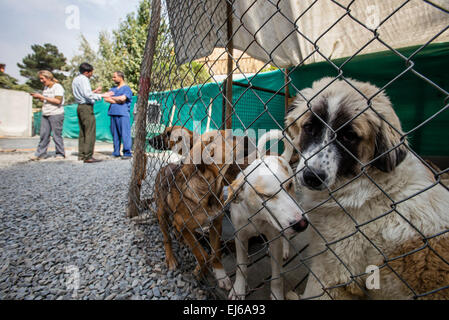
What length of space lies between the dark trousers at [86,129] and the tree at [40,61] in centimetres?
4594

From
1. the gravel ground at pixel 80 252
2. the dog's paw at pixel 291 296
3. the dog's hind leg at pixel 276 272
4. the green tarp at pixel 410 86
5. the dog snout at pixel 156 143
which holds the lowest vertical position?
the gravel ground at pixel 80 252

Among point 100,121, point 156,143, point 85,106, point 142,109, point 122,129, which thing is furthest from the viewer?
point 100,121

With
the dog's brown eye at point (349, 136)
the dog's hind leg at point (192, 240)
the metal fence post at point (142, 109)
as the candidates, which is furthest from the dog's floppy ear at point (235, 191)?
the metal fence post at point (142, 109)

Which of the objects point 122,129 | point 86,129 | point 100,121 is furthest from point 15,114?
point 86,129

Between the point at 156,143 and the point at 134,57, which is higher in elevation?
the point at 134,57

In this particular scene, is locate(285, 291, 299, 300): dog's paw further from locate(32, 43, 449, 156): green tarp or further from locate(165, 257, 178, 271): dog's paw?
locate(32, 43, 449, 156): green tarp

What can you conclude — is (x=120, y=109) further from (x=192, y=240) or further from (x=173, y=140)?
(x=192, y=240)

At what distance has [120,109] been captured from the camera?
6.67m

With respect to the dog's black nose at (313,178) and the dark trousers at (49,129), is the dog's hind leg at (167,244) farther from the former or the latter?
the dark trousers at (49,129)

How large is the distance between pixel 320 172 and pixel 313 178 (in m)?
0.05

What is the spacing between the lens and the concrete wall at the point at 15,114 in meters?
16.8

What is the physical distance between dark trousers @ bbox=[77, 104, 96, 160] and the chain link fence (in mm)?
4360

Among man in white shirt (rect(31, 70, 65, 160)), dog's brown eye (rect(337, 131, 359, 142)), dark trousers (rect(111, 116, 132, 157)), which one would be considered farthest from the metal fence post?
man in white shirt (rect(31, 70, 65, 160))

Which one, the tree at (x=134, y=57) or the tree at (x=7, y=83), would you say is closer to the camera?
the tree at (x=134, y=57)
